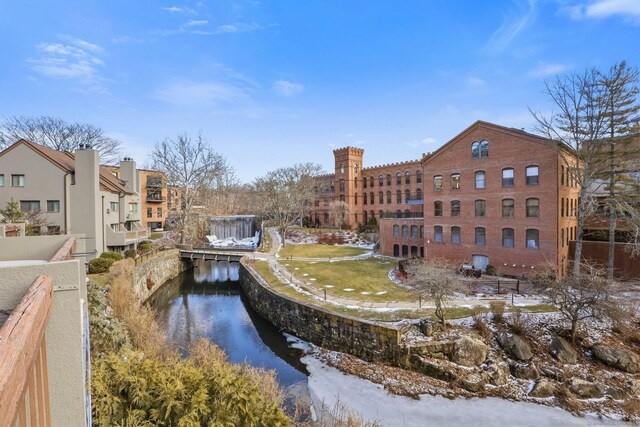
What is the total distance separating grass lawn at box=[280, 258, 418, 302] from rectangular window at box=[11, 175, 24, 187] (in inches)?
858

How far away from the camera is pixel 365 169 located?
59594mm

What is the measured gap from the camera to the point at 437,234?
1255 inches

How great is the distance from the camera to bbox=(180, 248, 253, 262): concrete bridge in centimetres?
3750

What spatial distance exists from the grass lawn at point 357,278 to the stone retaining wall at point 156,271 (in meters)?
11.3

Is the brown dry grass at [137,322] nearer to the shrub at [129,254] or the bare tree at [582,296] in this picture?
the shrub at [129,254]

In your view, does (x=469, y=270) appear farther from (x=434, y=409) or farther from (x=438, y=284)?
(x=434, y=409)

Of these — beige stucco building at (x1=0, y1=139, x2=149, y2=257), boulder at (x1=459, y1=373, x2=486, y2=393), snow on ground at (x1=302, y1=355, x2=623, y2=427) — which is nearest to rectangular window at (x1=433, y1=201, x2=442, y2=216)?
boulder at (x1=459, y1=373, x2=486, y2=393)

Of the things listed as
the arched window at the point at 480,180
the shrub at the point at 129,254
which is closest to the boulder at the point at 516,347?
the arched window at the point at 480,180

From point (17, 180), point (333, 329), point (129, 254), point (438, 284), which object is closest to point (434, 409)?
point (438, 284)

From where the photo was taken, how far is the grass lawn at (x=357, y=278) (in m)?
22.1

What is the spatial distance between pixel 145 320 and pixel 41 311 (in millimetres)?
13892

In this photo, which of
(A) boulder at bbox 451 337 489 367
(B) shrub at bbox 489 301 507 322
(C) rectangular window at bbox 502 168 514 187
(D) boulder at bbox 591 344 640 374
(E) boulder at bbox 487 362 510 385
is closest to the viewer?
(E) boulder at bbox 487 362 510 385

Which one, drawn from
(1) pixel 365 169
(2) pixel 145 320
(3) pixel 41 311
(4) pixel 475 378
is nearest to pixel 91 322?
(2) pixel 145 320

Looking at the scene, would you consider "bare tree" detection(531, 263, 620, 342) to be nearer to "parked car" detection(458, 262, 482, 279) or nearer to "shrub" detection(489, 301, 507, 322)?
"shrub" detection(489, 301, 507, 322)
